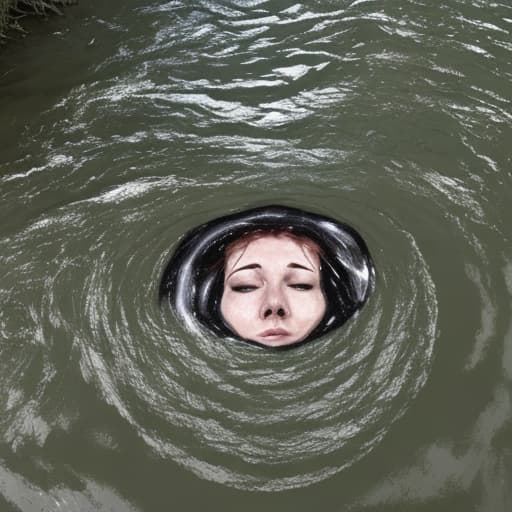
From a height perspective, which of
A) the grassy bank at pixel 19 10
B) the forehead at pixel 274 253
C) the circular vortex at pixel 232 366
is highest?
the grassy bank at pixel 19 10

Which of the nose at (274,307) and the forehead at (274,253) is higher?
the forehead at (274,253)

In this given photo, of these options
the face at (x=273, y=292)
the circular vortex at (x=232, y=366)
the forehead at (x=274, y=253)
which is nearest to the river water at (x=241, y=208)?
the circular vortex at (x=232, y=366)

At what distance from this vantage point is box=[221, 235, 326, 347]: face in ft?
7.09

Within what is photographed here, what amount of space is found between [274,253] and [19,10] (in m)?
3.08

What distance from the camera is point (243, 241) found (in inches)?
98.5

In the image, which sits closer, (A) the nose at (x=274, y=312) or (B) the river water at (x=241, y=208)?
(B) the river water at (x=241, y=208)

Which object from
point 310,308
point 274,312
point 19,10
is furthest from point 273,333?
point 19,10

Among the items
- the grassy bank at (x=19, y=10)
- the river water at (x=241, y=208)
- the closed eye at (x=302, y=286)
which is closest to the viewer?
the river water at (x=241, y=208)

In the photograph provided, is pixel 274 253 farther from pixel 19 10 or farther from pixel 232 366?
pixel 19 10

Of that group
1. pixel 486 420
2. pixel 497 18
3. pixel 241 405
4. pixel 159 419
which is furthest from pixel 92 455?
pixel 497 18

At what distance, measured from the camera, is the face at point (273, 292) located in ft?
7.09

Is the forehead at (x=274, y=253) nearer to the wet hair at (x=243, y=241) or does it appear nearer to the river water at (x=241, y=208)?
the wet hair at (x=243, y=241)

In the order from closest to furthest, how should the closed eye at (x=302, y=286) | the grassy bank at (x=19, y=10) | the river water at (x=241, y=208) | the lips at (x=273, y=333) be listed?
the river water at (x=241, y=208) → the lips at (x=273, y=333) → the closed eye at (x=302, y=286) → the grassy bank at (x=19, y=10)

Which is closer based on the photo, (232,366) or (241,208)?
(232,366)
